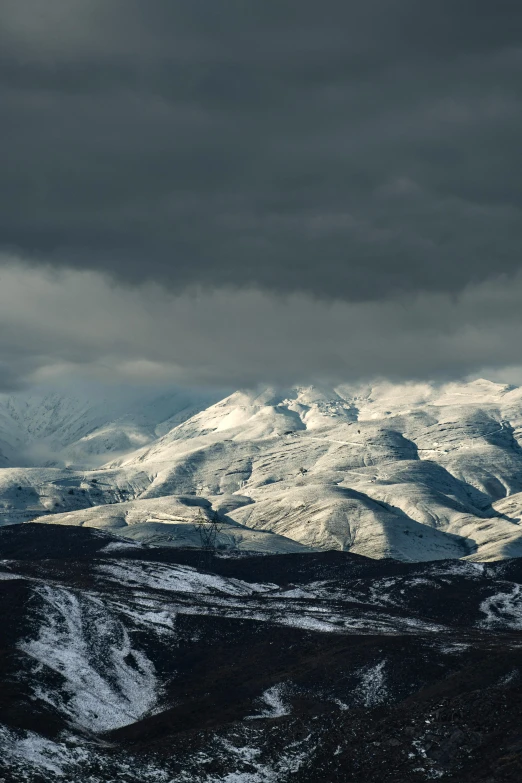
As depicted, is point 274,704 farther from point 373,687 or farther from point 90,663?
point 90,663

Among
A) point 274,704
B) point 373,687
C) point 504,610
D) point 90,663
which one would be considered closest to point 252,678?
point 274,704

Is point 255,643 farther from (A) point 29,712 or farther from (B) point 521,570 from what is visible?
(B) point 521,570

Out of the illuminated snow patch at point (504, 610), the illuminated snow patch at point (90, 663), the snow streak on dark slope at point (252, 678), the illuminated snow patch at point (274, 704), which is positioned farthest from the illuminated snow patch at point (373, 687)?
the illuminated snow patch at point (504, 610)

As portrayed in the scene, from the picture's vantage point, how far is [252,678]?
10862cm

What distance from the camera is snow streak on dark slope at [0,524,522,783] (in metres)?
71.6

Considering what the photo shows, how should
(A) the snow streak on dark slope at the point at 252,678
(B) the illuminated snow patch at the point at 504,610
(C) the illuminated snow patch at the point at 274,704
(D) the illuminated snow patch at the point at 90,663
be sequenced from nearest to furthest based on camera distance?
(A) the snow streak on dark slope at the point at 252,678
(C) the illuminated snow patch at the point at 274,704
(D) the illuminated snow patch at the point at 90,663
(B) the illuminated snow patch at the point at 504,610

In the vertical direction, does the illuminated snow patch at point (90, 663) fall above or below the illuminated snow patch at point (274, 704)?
above

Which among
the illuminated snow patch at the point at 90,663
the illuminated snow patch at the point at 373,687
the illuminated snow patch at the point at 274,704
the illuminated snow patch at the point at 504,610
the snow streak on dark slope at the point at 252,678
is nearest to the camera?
the snow streak on dark slope at the point at 252,678

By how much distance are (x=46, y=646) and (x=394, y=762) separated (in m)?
Result: 56.9

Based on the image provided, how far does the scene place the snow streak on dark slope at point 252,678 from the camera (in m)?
71.6

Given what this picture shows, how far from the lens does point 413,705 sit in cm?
8631

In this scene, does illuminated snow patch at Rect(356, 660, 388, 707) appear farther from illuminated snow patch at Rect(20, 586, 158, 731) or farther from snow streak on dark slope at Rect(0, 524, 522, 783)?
illuminated snow patch at Rect(20, 586, 158, 731)

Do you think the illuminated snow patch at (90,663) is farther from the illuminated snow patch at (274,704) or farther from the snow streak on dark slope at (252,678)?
the illuminated snow patch at (274,704)

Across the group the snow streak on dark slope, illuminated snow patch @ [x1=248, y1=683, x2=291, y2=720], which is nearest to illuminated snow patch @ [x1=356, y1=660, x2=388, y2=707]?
the snow streak on dark slope
